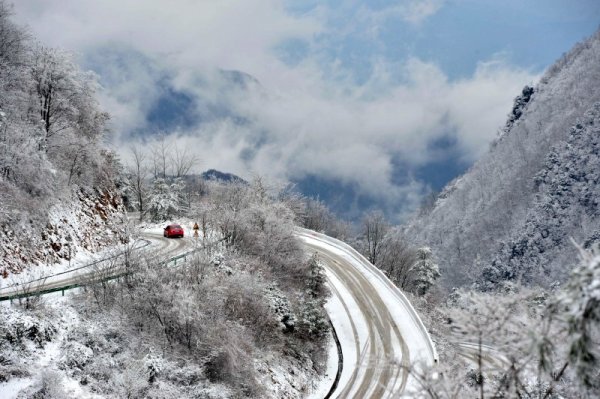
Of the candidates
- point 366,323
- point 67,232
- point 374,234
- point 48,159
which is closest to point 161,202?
point 48,159

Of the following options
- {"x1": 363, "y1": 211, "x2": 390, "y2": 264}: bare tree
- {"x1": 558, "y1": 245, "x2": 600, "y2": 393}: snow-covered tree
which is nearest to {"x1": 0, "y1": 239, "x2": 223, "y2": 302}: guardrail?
{"x1": 558, "y1": 245, "x2": 600, "y2": 393}: snow-covered tree

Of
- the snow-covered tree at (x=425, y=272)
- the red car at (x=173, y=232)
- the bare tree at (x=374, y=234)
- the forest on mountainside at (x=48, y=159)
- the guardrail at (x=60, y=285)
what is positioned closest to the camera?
the guardrail at (x=60, y=285)

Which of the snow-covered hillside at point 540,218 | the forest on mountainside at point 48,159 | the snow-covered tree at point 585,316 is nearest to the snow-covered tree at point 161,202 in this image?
the forest on mountainside at point 48,159

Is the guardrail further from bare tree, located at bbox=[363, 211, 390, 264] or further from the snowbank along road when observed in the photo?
bare tree, located at bbox=[363, 211, 390, 264]

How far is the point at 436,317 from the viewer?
163 feet

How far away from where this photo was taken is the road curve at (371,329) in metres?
30.2

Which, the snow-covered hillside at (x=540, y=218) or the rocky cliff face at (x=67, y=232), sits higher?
the snow-covered hillside at (x=540, y=218)

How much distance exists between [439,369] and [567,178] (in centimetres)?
18114

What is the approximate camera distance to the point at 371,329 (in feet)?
121

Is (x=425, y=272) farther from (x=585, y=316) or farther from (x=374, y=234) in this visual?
(x=585, y=316)

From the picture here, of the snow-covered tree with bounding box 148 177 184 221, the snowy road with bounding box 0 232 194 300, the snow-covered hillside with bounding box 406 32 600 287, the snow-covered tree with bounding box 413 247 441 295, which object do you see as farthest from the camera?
the snow-covered hillside with bounding box 406 32 600 287

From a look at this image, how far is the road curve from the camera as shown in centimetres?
3022

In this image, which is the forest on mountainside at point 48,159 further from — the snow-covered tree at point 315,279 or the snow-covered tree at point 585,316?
the snow-covered tree at point 585,316

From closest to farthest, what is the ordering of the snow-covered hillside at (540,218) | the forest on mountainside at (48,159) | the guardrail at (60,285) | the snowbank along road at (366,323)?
the guardrail at (60,285)
the forest on mountainside at (48,159)
the snowbank along road at (366,323)
the snow-covered hillside at (540,218)
